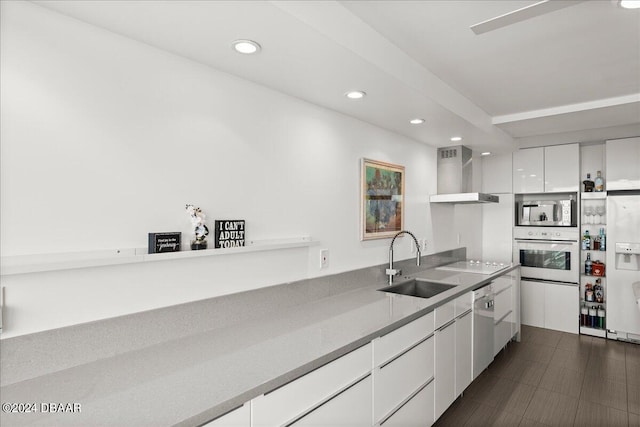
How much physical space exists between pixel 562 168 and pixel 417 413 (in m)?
3.73

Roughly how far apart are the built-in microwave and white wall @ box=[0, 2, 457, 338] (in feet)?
11.9

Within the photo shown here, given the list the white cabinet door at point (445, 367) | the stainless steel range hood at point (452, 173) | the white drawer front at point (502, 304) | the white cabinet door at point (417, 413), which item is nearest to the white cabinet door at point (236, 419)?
the white cabinet door at point (417, 413)

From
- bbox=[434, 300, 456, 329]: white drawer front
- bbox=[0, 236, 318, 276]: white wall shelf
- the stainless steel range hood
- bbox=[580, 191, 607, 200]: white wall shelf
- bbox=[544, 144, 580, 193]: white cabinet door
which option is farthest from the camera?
bbox=[544, 144, 580, 193]: white cabinet door

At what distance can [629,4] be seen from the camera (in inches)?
60.8

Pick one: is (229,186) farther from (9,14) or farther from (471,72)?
(471,72)

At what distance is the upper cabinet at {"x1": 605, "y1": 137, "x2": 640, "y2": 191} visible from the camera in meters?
3.91

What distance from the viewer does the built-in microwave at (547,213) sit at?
441cm

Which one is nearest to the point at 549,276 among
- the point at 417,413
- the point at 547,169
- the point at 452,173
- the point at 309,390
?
the point at 547,169

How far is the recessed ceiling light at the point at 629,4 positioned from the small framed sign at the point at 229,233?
199 cm

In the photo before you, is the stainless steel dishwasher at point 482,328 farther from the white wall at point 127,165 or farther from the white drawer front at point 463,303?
the white wall at point 127,165

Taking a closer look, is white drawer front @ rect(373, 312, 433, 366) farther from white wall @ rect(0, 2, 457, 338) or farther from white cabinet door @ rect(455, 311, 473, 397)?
white wall @ rect(0, 2, 457, 338)

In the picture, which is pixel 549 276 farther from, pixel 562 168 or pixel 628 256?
pixel 562 168

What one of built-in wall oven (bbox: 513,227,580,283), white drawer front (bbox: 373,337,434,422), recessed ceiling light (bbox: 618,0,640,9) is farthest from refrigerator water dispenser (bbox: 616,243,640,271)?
recessed ceiling light (bbox: 618,0,640,9)

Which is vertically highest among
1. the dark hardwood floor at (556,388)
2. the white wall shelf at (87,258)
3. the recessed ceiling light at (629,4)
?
the recessed ceiling light at (629,4)
